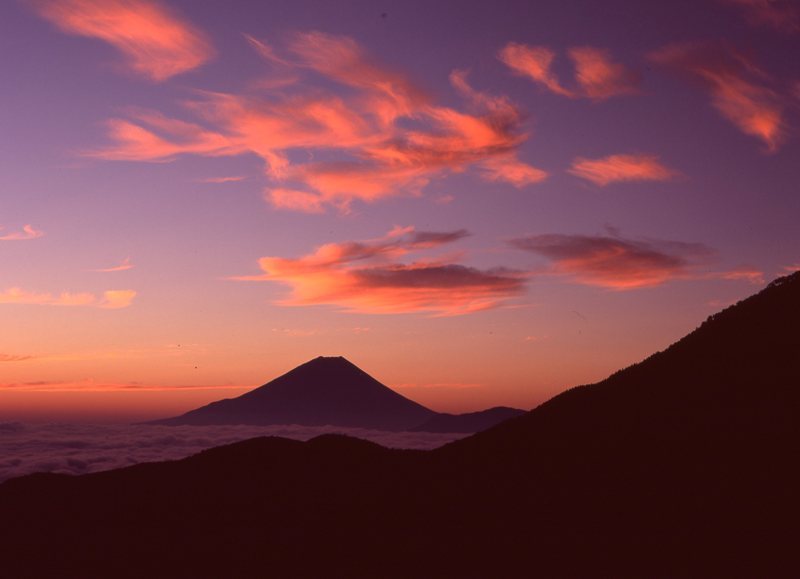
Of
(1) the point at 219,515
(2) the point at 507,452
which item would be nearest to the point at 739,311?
(2) the point at 507,452

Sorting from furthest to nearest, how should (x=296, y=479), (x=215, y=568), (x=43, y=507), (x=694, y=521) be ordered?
(x=43, y=507) → (x=296, y=479) → (x=215, y=568) → (x=694, y=521)

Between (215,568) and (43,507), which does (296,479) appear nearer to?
(215,568)

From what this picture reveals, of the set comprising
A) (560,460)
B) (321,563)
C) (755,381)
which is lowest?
(321,563)

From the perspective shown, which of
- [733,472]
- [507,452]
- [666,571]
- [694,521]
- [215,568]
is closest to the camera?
[666,571]

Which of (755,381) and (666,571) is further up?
(755,381)

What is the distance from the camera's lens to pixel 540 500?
4491 centimetres

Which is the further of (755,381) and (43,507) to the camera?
(43,507)

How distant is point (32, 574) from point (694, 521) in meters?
48.3

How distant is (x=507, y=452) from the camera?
5800 centimetres

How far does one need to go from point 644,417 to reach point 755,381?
8311 mm

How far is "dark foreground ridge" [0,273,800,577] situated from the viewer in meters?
35.8

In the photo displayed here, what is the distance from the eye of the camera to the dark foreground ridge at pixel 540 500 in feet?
117

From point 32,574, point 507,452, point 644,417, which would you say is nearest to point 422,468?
point 507,452

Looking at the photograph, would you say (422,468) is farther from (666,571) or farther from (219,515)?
(666,571)
